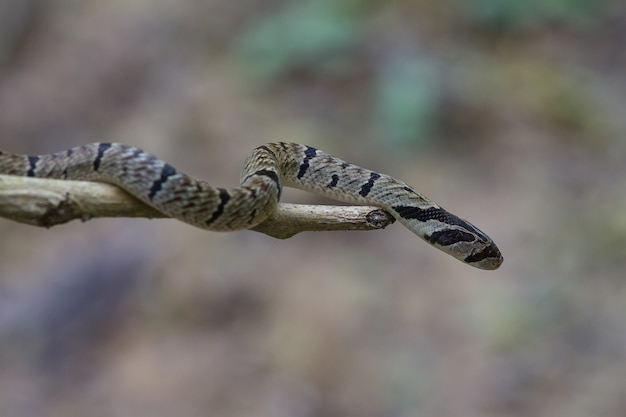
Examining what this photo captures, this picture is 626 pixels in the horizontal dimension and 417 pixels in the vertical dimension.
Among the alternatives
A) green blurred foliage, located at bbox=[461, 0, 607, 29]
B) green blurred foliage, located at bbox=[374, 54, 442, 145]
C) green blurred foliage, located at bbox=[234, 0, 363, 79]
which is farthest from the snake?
green blurred foliage, located at bbox=[461, 0, 607, 29]

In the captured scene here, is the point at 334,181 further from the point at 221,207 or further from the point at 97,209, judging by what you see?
the point at 97,209

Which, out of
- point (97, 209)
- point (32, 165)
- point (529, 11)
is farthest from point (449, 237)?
point (529, 11)

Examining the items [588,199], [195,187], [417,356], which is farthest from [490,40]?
[195,187]

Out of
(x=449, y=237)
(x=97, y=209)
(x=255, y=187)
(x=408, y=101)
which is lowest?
(x=97, y=209)

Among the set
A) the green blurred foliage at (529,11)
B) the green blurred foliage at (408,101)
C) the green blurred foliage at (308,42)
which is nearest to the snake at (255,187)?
the green blurred foliage at (408,101)

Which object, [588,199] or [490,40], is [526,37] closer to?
[490,40]

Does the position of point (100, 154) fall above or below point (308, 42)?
below

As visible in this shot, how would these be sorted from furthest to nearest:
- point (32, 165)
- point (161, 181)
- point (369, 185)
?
point (369, 185)
point (32, 165)
point (161, 181)

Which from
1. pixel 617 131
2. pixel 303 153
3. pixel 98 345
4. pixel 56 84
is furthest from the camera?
pixel 56 84
